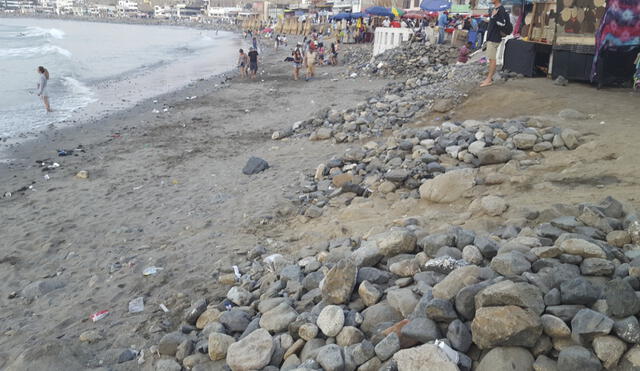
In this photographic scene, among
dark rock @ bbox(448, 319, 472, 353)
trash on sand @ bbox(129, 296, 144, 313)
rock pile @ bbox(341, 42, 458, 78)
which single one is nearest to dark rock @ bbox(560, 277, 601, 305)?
dark rock @ bbox(448, 319, 472, 353)

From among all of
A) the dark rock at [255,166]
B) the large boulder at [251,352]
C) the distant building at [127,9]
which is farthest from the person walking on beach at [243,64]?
the distant building at [127,9]

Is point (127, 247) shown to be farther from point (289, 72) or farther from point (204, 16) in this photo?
point (204, 16)

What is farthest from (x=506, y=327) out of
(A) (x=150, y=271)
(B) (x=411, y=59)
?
(B) (x=411, y=59)

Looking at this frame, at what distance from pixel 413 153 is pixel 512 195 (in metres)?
2.11

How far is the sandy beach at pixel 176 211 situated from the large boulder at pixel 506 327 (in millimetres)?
1837

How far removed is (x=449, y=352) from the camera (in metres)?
2.43

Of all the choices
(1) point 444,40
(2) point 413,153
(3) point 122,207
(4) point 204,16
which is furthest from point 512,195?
(4) point 204,16

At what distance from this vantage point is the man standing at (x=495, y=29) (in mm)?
9008

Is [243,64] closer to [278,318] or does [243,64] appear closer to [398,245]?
[398,245]

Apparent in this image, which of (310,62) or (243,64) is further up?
(310,62)

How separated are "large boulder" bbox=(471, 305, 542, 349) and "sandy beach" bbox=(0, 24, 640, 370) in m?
1.84

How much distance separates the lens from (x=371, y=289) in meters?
3.24

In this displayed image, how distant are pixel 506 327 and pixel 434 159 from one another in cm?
417

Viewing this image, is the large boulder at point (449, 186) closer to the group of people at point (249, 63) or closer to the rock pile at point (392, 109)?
the rock pile at point (392, 109)
